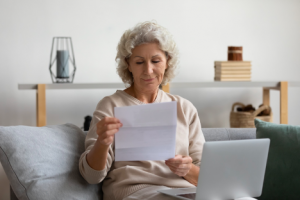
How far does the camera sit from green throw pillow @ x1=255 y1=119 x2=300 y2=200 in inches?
69.5

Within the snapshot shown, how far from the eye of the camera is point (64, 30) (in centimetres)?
282

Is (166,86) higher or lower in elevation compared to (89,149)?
higher

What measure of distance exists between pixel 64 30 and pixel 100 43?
28cm

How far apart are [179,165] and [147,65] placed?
0.47 metres

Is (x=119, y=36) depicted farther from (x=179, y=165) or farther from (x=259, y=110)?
(x=179, y=165)

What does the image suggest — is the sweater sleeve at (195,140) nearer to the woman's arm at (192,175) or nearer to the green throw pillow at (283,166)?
the woman's arm at (192,175)

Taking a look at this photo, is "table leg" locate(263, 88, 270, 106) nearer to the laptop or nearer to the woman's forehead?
the woman's forehead

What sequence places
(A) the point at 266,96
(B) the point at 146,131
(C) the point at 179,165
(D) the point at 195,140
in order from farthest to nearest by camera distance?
1. (A) the point at 266,96
2. (D) the point at 195,140
3. (C) the point at 179,165
4. (B) the point at 146,131

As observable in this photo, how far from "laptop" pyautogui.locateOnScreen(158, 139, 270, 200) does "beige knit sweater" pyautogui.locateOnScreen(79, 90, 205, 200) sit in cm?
18

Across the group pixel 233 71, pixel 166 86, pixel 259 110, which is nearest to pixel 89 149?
pixel 166 86

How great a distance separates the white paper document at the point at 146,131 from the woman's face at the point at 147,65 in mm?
421

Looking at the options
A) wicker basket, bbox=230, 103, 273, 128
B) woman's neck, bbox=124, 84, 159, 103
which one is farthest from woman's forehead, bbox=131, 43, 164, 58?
wicker basket, bbox=230, 103, 273, 128

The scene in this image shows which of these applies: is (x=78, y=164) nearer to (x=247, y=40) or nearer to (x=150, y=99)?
(x=150, y=99)

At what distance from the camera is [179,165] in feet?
4.84
